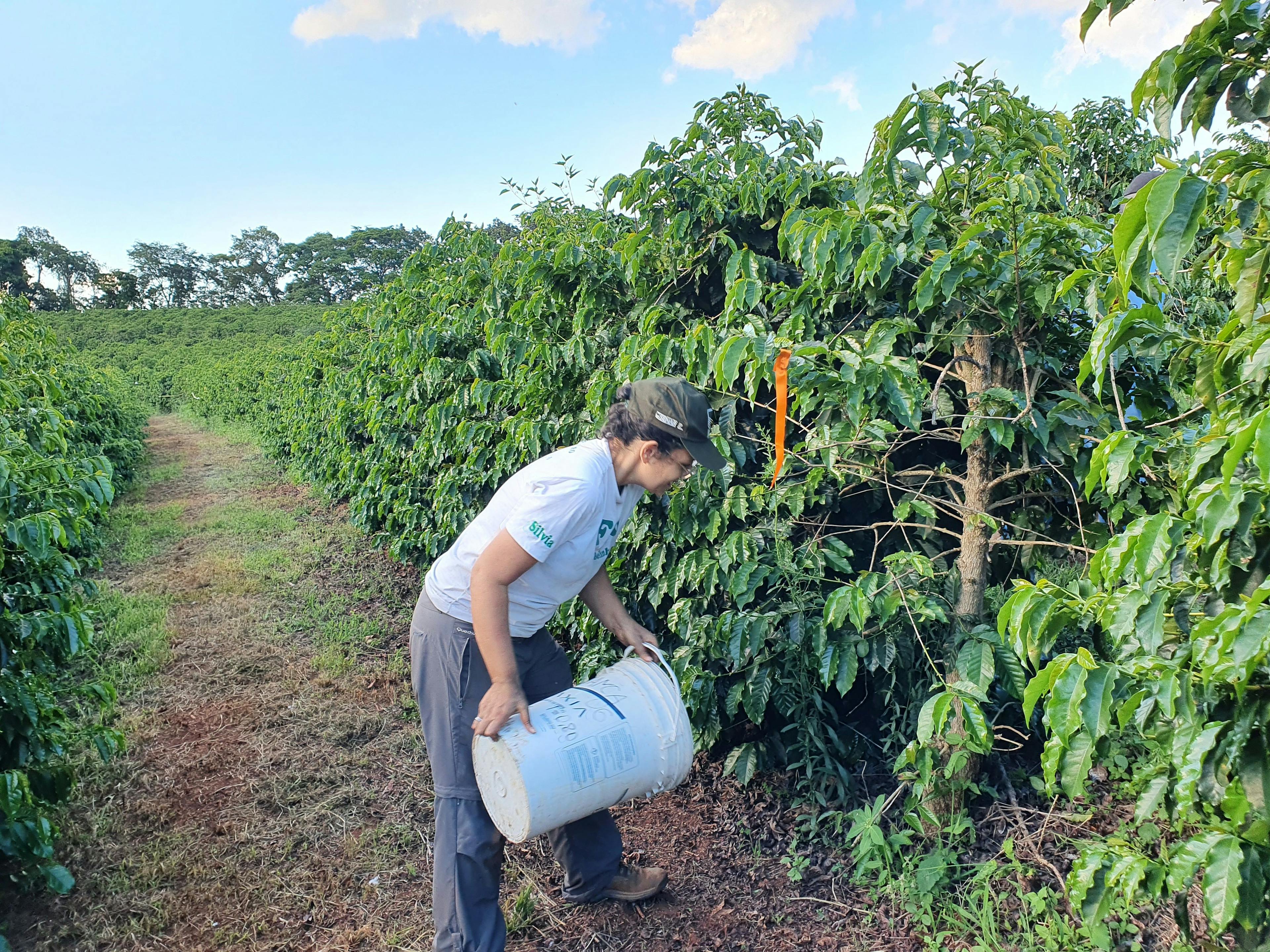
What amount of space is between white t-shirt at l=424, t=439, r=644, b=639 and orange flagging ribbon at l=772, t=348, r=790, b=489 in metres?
0.41

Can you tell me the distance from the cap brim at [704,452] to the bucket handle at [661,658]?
1.81ft

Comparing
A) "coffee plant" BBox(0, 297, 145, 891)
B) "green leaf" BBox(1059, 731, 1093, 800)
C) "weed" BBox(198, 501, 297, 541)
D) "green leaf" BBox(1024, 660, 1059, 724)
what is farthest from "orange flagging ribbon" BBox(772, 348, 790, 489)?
"weed" BBox(198, 501, 297, 541)

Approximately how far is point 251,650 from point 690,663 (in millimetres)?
2887

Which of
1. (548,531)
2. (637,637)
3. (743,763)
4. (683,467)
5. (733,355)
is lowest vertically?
(743,763)

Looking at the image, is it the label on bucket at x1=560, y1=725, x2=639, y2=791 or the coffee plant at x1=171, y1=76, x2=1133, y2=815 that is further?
the coffee plant at x1=171, y1=76, x2=1133, y2=815

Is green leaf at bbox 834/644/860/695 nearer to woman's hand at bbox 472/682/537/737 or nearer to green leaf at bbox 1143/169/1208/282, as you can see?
woman's hand at bbox 472/682/537/737

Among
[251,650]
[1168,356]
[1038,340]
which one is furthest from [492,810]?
[251,650]

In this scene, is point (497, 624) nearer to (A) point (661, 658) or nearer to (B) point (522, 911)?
(A) point (661, 658)

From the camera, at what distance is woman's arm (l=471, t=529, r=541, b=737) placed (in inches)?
73.4

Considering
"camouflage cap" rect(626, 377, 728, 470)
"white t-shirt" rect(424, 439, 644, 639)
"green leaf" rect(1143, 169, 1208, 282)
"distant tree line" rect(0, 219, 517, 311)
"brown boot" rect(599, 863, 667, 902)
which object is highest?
"distant tree line" rect(0, 219, 517, 311)

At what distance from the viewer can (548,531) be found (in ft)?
6.16

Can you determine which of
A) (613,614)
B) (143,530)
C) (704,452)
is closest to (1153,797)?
(704,452)

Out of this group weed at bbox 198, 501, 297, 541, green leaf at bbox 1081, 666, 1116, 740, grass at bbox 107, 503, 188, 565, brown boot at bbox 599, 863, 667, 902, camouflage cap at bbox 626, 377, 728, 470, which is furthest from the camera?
weed at bbox 198, 501, 297, 541

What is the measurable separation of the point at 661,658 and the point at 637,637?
167 mm
